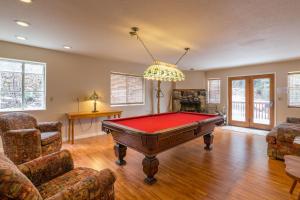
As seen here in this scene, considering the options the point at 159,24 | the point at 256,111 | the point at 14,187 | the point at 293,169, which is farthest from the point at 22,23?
the point at 256,111

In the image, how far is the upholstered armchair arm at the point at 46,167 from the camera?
1.48 metres

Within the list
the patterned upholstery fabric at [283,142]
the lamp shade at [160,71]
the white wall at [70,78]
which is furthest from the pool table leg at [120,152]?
the patterned upholstery fabric at [283,142]

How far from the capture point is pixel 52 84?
404 centimetres

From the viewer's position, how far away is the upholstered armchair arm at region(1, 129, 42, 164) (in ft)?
8.71

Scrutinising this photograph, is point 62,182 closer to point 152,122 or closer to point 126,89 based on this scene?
point 152,122

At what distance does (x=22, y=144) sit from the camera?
2668 mm

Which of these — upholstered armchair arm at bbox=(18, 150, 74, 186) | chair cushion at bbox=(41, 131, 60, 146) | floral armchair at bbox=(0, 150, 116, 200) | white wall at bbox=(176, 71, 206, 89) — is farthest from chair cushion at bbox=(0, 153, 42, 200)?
white wall at bbox=(176, 71, 206, 89)

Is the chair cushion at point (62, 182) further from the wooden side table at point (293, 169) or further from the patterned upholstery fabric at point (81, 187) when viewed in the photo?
the wooden side table at point (293, 169)

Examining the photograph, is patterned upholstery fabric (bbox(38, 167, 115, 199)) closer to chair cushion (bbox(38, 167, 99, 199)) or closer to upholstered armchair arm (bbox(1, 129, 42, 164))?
chair cushion (bbox(38, 167, 99, 199))

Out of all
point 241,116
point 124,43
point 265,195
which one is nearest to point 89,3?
point 124,43

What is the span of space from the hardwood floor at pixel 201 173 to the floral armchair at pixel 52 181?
2.53 ft

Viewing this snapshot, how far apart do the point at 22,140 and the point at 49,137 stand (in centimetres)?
42

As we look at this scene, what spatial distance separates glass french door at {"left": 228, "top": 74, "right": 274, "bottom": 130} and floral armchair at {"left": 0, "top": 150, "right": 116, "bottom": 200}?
6148mm

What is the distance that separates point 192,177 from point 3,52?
4.46m
